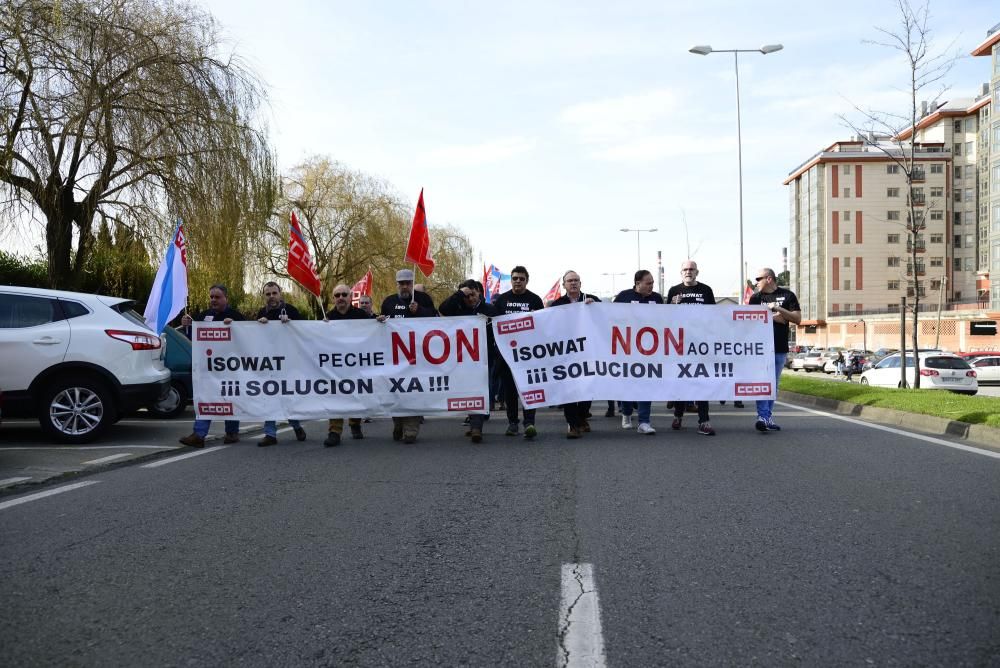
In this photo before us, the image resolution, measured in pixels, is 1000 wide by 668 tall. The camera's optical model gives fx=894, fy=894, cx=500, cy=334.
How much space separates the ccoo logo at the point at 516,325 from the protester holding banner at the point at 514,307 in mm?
140

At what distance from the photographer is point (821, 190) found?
324ft

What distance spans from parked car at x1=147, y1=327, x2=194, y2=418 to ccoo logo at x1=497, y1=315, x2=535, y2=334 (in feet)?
21.2

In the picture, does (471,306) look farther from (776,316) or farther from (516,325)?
(776,316)

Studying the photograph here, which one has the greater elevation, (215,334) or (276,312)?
(276,312)

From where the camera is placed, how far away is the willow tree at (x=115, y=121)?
17.3 metres

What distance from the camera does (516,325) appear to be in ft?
35.4

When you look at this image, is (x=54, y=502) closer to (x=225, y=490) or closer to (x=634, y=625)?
(x=225, y=490)

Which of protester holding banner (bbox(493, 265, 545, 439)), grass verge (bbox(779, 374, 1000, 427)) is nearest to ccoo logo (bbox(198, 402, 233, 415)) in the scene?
protester holding banner (bbox(493, 265, 545, 439))

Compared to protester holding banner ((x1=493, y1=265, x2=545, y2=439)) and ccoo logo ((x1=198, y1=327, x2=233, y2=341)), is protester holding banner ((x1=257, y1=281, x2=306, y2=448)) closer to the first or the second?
ccoo logo ((x1=198, y1=327, x2=233, y2=341))

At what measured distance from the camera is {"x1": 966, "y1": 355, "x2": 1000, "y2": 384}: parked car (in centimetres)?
3819

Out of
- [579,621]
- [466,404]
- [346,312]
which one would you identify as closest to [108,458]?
[346,312]

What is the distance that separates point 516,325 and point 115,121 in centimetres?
1158

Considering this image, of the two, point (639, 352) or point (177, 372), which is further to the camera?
point (177, 372)

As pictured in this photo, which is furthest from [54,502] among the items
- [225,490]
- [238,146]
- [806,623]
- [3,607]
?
[238,146]
